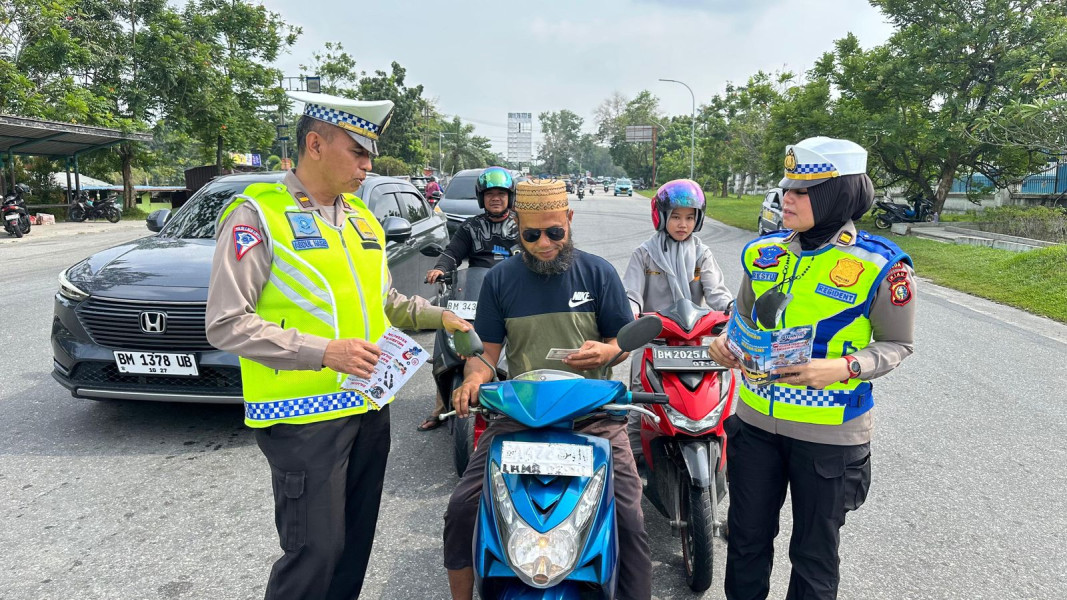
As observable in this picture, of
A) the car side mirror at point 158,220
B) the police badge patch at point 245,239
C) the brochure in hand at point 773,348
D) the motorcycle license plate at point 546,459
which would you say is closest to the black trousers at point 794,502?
the brochure in hand at point 773,348

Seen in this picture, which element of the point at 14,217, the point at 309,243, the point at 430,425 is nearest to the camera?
the point at 309,243

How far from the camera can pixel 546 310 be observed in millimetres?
2695

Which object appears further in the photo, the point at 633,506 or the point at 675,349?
the point at 675,349

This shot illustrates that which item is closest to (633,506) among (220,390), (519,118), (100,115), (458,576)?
(458,576)

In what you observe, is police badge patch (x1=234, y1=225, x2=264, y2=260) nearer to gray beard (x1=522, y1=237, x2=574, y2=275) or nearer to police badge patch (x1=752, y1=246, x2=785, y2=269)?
gray beard (x1=522, y1=237, x2=574, y2=275)

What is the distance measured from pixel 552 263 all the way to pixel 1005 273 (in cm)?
1239

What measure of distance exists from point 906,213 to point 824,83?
4833 millimetres

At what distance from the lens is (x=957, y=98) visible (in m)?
18.9

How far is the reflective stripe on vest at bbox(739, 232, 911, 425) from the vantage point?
84.0 inches

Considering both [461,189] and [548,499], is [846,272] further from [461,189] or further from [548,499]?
[461,189]

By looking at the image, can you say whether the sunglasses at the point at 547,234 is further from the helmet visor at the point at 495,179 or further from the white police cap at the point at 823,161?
the helmet visor at the point at 495,179

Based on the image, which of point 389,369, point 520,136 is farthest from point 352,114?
point 520,136

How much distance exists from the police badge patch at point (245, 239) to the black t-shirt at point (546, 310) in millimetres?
945

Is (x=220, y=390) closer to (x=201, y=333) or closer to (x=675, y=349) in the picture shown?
(x=201, y=333)
